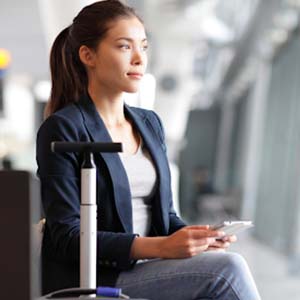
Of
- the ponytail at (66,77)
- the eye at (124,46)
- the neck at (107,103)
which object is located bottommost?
the neck at (107,103)

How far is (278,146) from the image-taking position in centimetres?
806

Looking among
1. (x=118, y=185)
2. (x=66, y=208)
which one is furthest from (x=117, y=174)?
(x=66, y=208)

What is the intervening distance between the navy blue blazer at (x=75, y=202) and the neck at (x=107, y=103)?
4cm

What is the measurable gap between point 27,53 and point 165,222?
30.6ft

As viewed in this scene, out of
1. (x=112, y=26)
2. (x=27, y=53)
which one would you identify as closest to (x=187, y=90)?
(x=27, y=53)

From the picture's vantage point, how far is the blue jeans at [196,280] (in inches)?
51.4

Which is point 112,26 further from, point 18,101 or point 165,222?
point 18,101

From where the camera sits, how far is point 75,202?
53.4 inches

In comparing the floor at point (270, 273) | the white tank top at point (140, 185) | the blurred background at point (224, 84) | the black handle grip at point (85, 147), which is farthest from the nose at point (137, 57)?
the floor at point (270, 273)

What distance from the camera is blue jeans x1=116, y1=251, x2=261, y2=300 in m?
1.31

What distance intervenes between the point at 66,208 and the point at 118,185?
0.44 feet

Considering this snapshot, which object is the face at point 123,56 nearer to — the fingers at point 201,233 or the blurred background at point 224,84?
the fingers at point 201,233

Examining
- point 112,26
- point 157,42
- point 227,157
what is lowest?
point 227,157

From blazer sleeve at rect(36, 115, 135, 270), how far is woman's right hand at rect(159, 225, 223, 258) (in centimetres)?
8
